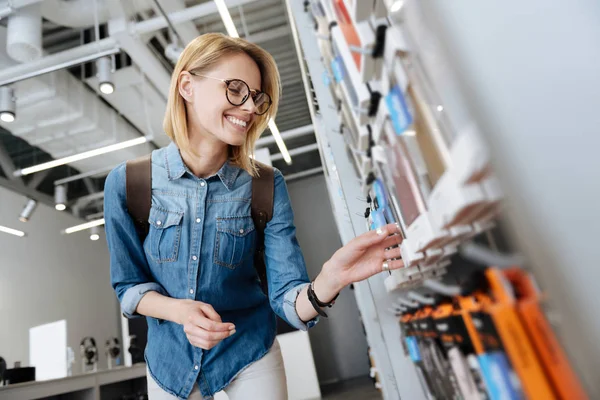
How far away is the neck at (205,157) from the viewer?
1428 millimetres

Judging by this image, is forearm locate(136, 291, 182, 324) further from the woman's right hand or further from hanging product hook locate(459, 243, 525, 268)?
hanging product hook locate(459, 243, 525, 268)

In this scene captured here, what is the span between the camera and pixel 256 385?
4.07 feet

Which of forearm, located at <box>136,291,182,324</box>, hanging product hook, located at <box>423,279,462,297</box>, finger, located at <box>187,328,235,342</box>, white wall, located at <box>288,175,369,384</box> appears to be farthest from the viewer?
white wall, located at <box>288,175,369,384</box>

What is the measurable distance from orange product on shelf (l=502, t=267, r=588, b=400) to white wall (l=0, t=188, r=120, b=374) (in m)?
7.96

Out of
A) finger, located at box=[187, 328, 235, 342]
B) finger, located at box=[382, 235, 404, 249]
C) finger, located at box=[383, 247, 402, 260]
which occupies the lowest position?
finger, located at box=[187, 328, 235, 342]

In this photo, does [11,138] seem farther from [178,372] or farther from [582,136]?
[582,136]

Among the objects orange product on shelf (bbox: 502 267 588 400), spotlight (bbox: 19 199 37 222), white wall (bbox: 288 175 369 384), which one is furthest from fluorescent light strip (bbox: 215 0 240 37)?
white wall (bbox: 288 175 369 384)

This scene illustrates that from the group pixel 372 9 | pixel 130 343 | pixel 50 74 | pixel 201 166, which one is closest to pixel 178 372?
pixel 201 166

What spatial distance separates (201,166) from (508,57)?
3.71ft

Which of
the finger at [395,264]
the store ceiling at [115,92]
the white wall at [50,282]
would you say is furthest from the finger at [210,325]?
the white wall at [50,282]

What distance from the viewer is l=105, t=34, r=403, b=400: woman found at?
126cm

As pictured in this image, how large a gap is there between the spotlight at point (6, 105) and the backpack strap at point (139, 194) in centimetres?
399

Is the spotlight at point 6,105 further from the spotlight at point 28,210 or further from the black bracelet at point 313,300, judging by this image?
the black bracelet at point 313,300

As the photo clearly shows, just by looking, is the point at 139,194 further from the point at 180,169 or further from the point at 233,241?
the point at 233,241
